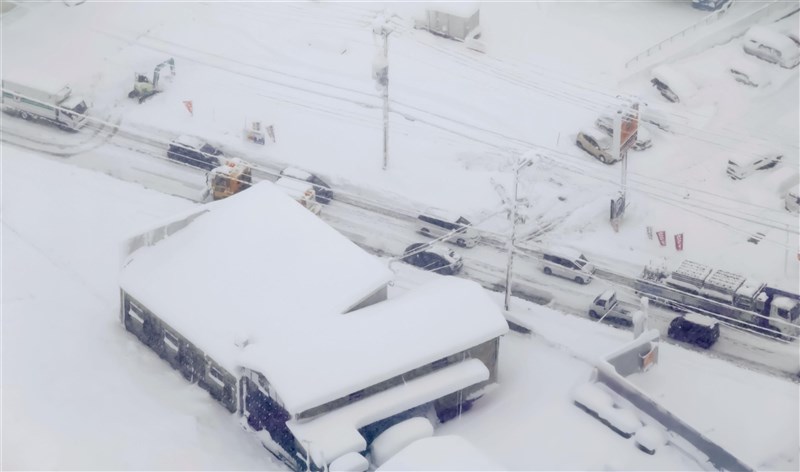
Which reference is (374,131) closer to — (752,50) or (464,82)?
(464,82)

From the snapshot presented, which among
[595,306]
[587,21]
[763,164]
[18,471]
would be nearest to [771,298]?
[595,306]

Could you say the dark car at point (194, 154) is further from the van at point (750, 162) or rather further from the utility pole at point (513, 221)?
the van at point (750, 162)

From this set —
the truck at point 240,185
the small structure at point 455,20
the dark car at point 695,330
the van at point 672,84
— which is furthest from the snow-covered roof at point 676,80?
the truck at point 240,185

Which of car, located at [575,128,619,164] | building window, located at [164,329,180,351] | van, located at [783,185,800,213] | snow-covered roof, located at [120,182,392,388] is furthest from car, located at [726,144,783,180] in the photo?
building window, located at [164,329,180,351]

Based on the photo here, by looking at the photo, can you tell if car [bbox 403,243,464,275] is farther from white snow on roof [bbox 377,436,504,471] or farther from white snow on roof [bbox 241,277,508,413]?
white snow on roof [bbox 377,436,504,471]

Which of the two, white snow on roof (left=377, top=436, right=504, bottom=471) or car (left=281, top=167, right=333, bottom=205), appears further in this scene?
car (left=281, top=167, right=333, bottom=205)

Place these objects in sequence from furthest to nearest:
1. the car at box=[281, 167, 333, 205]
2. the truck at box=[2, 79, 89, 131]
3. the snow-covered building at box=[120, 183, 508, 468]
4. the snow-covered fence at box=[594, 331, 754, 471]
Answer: the truck at box=[2, 79, 89, 131], the car at box=[281, 167, 333, 205], the snow-covered fence at box=[594, 331, 754, 471], the snow-covered building at box=[120, 183, 508, 468]
